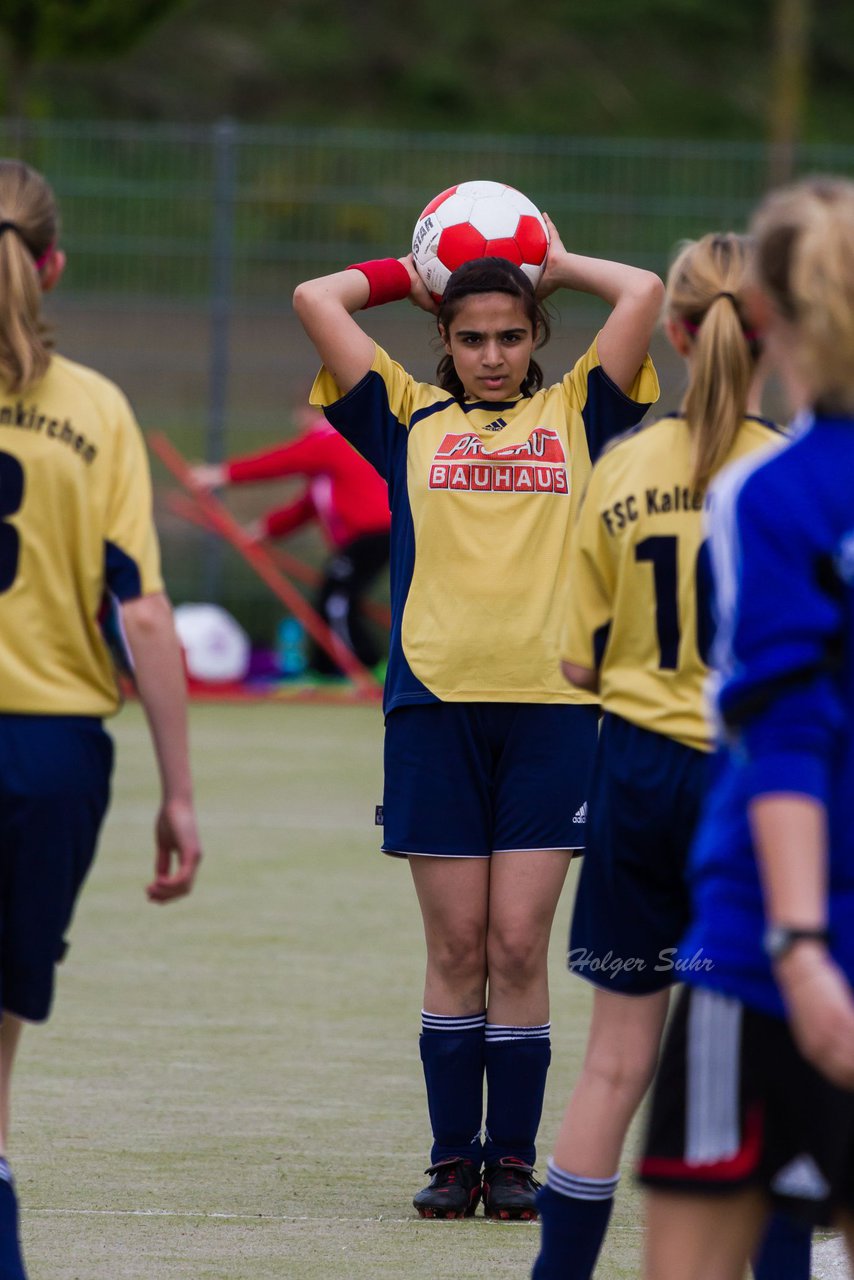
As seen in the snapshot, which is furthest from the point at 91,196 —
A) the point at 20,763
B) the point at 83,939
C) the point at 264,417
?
the point at 20,763

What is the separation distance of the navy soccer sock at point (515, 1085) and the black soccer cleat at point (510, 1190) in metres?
0.02

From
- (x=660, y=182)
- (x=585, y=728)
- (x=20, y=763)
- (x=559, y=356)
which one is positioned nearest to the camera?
(x=20, y=763)

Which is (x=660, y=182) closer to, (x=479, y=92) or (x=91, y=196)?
(x=91, y=196)

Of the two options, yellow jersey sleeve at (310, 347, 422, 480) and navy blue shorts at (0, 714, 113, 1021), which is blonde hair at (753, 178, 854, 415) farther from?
yellow jersey sleeve at (310, 347, 422, 480)

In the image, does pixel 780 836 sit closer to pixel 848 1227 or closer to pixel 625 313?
pixel 848 1227

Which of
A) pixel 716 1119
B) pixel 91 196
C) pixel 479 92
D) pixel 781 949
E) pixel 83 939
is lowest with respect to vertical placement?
pixel 83 939

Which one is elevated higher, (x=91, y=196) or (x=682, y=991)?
(x=91, y=196)

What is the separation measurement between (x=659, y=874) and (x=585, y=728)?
38.5 inches

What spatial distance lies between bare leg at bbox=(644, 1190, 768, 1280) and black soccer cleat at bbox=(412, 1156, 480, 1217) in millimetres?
1776

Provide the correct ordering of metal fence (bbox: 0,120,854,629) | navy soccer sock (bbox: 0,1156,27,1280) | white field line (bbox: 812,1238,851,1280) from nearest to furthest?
navy soccer sock (bbox: 0,1156,27,1280) < white field line (bbox: 812,1238,851,1280) < metal fence (bbox: 0,120,854,629)

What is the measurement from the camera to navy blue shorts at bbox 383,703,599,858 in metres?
4.10

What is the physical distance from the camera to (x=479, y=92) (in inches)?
1308

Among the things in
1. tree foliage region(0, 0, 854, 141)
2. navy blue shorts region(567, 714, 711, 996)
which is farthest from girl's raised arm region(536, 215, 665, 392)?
tree foliage region(0, 0, 854, 141)

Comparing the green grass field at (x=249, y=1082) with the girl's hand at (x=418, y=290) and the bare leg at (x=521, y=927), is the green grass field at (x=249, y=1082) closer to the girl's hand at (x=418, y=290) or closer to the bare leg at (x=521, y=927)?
the bare leg at (x=521, y=927)
